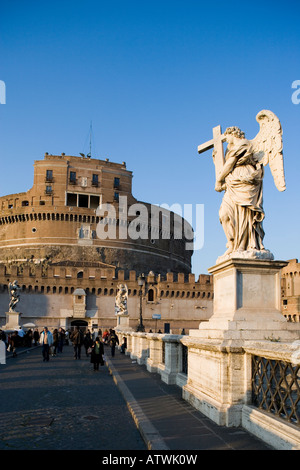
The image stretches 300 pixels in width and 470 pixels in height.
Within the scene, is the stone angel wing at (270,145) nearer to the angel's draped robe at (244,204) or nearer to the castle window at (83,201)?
the angel's draped robe at (244,204)

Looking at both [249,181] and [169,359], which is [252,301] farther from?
[169,359]

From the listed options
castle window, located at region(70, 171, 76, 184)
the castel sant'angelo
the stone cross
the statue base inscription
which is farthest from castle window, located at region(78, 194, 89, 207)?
the statue base inscription

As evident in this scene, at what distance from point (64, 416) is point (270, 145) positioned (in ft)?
14.8

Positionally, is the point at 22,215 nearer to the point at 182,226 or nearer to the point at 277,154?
the point at 182,226

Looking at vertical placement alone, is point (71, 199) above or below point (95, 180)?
below

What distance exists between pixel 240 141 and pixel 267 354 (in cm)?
292

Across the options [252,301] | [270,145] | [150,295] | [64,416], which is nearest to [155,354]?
[64,416]

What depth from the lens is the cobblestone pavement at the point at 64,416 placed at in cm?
489

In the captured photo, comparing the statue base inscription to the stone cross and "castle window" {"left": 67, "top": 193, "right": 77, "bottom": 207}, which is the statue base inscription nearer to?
the stone cross

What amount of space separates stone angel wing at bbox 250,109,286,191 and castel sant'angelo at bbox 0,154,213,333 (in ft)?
159

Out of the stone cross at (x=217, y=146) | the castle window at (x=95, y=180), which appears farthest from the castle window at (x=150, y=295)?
the stone cross at (x=217, y=146)

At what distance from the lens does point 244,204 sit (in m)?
5.82

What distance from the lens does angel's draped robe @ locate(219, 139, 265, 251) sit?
582 cm

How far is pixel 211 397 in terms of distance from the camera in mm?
5215
